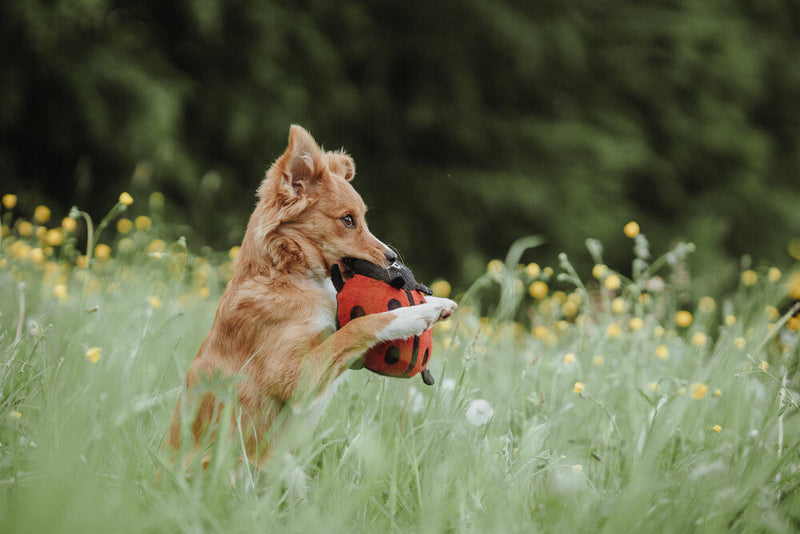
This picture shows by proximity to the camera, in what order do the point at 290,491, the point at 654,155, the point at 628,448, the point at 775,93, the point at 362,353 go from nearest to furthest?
the point at 290,491, the point at 362,353, the point at 628,448, the point at 654,155, the point at 775,93

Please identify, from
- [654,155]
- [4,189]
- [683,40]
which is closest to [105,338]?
[4,189]

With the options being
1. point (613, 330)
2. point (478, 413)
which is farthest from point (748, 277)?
point (478, 413)

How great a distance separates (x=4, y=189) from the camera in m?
6.77

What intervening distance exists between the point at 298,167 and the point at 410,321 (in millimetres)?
789

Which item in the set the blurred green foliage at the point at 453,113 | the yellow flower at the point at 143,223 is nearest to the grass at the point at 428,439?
the yellow flower at the point at 143,223

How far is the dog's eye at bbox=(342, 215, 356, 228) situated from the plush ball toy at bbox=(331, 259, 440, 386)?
0.50ft

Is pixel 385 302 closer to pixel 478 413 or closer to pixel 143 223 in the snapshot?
pixel 478 413

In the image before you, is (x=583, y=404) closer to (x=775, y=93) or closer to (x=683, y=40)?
(x=683, y=40)

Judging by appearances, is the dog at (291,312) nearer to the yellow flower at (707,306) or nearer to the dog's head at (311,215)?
the dog's head at (311,215)

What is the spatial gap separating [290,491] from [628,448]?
1336 millimetres

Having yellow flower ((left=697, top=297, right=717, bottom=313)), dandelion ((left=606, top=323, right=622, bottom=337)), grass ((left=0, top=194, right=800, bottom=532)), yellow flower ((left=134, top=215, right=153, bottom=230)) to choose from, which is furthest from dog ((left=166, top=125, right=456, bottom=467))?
yellow flower ((left=697, top=297, right=717, bottom=313))

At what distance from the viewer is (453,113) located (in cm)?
914

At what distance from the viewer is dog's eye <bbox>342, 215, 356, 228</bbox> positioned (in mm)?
A: 2520

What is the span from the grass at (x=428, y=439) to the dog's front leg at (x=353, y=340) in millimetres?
184
